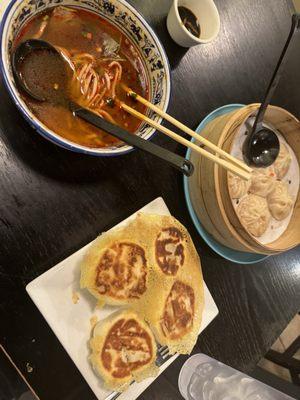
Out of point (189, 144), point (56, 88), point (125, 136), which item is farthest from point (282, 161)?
point (56, 88)

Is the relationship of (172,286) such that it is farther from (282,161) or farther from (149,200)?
A: (282,161)

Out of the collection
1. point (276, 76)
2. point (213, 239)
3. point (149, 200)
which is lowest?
point (213, 239)

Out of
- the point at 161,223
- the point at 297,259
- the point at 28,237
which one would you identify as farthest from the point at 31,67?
the point at 297,259

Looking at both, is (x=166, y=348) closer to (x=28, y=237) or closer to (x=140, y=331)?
(x=140, y=331)

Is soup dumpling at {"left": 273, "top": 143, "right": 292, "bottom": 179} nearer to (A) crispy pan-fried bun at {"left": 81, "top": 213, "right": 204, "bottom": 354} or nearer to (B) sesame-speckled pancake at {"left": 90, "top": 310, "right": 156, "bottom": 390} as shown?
(A) crispy pan-fried bun at {"left": 81, "top": 213, "right": 204, "bottom": 354}

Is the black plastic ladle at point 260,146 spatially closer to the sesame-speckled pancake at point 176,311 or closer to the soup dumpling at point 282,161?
the soup dumpling at point 282,161

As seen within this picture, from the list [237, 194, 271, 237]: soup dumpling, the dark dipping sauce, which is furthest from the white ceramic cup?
[237, 194, 271, 237]: soup dumpling

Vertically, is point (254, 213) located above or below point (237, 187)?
below
